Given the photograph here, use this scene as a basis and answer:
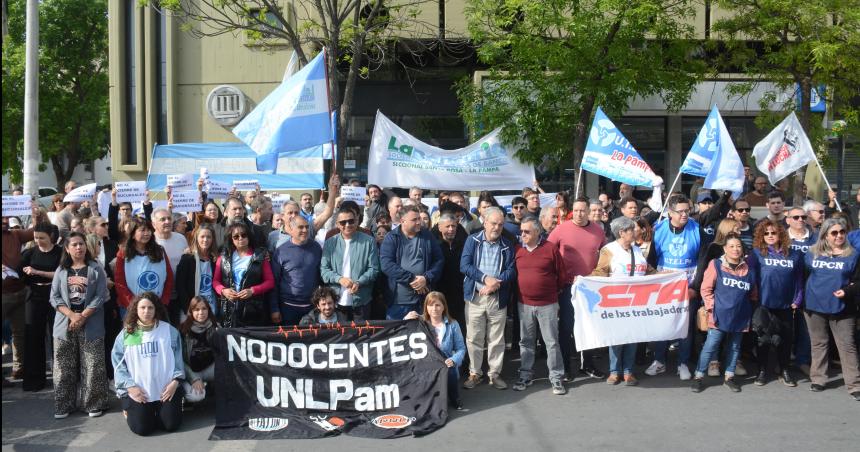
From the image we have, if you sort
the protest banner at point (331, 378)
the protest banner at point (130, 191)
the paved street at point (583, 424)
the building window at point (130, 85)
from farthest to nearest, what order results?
the building window at point (130, 85), the protest banner at point (130, 191), the protest banner at point (331, 378), the paved street at point (583, 424)

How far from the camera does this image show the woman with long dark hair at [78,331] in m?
7.04

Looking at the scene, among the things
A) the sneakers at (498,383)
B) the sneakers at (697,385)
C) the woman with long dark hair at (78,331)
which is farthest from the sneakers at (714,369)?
the woman with long dark hair at (78,331)

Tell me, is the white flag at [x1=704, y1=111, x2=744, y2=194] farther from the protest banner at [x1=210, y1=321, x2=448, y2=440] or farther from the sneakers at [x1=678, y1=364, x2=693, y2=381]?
the protest banner at [x1=210, y1=321, x2=448, y2=440]

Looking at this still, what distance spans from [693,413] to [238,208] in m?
5.00

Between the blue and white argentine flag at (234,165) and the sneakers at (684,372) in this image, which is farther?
the blue and white argentine flag at (234,165)

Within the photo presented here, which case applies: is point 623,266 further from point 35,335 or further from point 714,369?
point 35,335

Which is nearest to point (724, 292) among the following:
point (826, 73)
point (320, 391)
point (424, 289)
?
point (424, 289)

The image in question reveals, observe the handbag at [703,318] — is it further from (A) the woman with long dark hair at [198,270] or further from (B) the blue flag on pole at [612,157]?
(A) the woman with long dark hair at [198,270]

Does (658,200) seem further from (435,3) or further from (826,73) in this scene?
(435,3)

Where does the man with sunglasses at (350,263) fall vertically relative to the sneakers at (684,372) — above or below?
above

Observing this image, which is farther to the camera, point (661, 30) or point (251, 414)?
point (661, 30)

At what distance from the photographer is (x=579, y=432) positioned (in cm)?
648

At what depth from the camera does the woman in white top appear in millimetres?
7914

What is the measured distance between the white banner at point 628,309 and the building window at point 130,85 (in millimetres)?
14751
